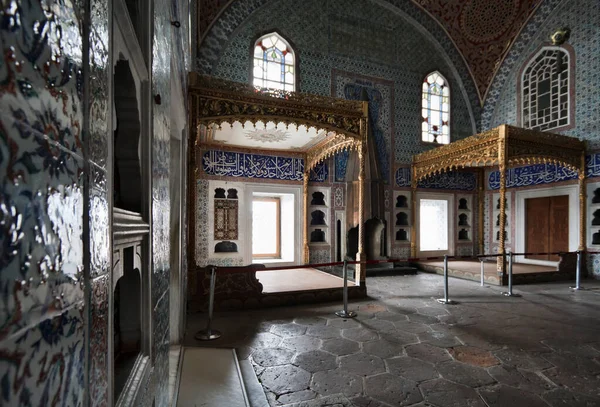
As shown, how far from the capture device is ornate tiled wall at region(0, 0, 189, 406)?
374 millimetres

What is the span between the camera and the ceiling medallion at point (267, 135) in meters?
7.30

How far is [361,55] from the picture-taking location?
9.73m

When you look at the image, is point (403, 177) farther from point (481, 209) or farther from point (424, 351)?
point (424, 351)

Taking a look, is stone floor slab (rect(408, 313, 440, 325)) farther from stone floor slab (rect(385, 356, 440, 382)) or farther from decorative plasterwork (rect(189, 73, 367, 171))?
decorative plasterwork (rect(189, 73, 367, 171))

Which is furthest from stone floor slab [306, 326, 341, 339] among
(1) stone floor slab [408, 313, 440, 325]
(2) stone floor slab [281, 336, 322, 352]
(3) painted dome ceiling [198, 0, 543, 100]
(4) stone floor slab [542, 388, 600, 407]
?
(3) painted dome ceiling [198, 0, 543, 100]

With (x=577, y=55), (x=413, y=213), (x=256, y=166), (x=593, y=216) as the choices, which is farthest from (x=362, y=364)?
(x=577, y=55)

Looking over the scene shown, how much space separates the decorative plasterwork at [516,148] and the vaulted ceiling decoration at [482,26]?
3713 millimetres

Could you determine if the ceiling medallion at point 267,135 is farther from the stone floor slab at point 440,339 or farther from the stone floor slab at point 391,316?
the stone floor slab at point 440,339

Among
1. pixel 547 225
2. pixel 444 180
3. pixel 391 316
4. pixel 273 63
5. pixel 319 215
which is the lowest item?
pixel 391 316

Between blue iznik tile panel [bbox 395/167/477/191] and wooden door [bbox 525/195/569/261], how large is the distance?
1799mm

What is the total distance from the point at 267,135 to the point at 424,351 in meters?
5.70

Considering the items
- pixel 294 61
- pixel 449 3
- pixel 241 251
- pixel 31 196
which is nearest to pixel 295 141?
pixel 294 61

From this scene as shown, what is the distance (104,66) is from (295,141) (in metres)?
7.53

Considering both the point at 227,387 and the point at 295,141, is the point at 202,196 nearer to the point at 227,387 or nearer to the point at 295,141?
the point at 295,141
